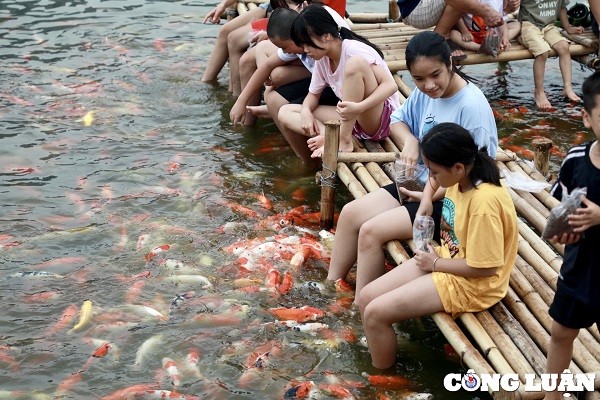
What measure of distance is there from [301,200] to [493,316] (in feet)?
9.31

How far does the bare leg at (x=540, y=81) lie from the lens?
8.69m

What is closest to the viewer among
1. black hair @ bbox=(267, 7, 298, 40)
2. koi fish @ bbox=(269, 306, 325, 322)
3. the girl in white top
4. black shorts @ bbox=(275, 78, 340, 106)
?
koi fish @ bbox=(269, 306, 325, 322)

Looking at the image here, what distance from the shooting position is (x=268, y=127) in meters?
8.72

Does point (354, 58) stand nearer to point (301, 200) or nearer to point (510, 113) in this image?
point (301, 200)

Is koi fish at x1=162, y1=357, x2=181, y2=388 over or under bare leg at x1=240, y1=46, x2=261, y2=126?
under

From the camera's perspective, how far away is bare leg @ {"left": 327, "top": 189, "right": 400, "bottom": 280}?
551cm

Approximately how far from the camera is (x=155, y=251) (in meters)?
6.42

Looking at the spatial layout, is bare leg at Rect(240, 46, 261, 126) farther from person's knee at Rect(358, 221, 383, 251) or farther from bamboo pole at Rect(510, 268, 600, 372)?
bamboo pole at Rect(510, 268, 600, 372)

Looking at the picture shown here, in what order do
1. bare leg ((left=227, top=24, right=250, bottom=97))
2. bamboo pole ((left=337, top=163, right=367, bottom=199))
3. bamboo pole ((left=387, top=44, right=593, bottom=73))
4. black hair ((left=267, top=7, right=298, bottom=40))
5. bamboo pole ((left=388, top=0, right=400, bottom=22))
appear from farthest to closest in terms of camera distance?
bamboo pole ((left=388, top=0, right=400, bottom=22)) < bare leg ((left=227, top=24, right=250, bottom=97)) < bamboo pole ((left=387, top=44, right=593, bottom=73)) < black hair ((left=267, top=7, right=298, bottom=40)) < bamboo pole ((left=337, top=163, right=367, bottom=199))

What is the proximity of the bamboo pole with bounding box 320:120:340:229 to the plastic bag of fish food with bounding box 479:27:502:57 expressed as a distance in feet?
8.99

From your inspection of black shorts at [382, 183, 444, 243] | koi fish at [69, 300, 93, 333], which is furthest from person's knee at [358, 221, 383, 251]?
koi fish at [69, 300, 93, 333]

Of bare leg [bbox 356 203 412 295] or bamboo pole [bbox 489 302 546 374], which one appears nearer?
bamboo pole [bbox 489 302 546 374]

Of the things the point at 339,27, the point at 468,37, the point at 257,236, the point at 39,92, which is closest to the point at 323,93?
the point at 339,27

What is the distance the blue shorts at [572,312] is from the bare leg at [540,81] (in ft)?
17.2
